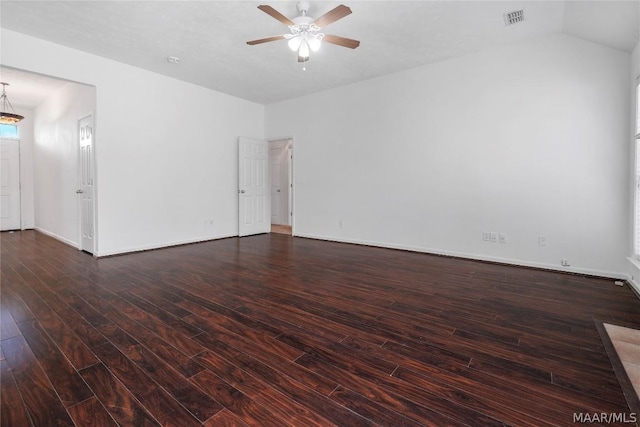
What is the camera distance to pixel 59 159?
6.36 metres

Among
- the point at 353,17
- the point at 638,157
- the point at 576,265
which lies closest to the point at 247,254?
the point at 353,17

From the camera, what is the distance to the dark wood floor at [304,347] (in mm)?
1589

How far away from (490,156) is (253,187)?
4750 millimetres

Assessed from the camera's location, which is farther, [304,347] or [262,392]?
[304,347]

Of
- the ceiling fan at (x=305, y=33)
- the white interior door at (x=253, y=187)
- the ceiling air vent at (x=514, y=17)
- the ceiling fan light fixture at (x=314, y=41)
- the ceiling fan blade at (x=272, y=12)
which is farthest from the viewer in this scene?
the white interior door at (x=253, y=187)

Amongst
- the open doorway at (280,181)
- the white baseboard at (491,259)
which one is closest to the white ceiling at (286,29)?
the white baseboard at (491,259)

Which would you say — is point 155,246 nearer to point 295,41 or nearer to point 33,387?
point 33,387

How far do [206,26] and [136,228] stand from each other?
337 centimetres

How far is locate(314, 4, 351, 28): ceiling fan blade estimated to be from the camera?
110 inches

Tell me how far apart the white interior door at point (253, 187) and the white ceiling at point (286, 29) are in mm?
2023

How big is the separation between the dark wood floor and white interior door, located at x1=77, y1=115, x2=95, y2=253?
1.13 m

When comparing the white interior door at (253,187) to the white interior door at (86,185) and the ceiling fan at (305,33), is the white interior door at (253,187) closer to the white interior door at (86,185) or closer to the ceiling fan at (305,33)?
the white interior door at (86,185)

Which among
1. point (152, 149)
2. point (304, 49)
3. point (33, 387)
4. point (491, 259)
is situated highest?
point (304, 49)

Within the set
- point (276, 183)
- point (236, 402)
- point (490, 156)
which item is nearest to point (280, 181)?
point (276, 183)
